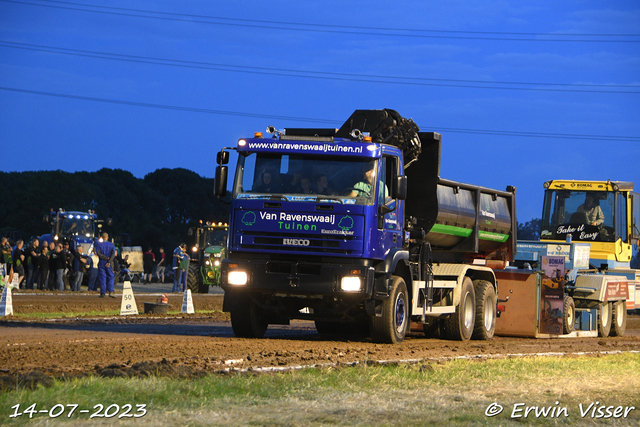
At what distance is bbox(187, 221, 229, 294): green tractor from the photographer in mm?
33188

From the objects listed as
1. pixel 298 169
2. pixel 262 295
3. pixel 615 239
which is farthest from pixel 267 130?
pixel 615 239

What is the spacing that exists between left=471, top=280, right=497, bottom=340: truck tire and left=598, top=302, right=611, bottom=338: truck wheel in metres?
4.12

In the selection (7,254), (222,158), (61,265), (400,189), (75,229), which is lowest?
(61,265)

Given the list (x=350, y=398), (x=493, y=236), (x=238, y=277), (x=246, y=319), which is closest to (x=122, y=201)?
(x=493, y=236)

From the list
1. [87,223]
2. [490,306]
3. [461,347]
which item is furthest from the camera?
[87,223]

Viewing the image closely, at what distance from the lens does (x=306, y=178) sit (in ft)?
44.4

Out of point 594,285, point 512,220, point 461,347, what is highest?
point 512,220

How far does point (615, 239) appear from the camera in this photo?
75.5 ft

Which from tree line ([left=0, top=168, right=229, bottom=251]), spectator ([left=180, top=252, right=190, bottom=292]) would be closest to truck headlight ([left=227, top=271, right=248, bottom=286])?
spectator ([left=180, top=252, right=190, bottom=292])

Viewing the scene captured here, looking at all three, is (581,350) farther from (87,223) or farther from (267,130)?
(87,223)

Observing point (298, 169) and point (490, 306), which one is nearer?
point (298, 169)

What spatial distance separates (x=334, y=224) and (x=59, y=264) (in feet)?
64.3

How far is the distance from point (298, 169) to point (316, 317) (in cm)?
254

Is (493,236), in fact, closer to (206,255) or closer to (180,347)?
(180,347)
